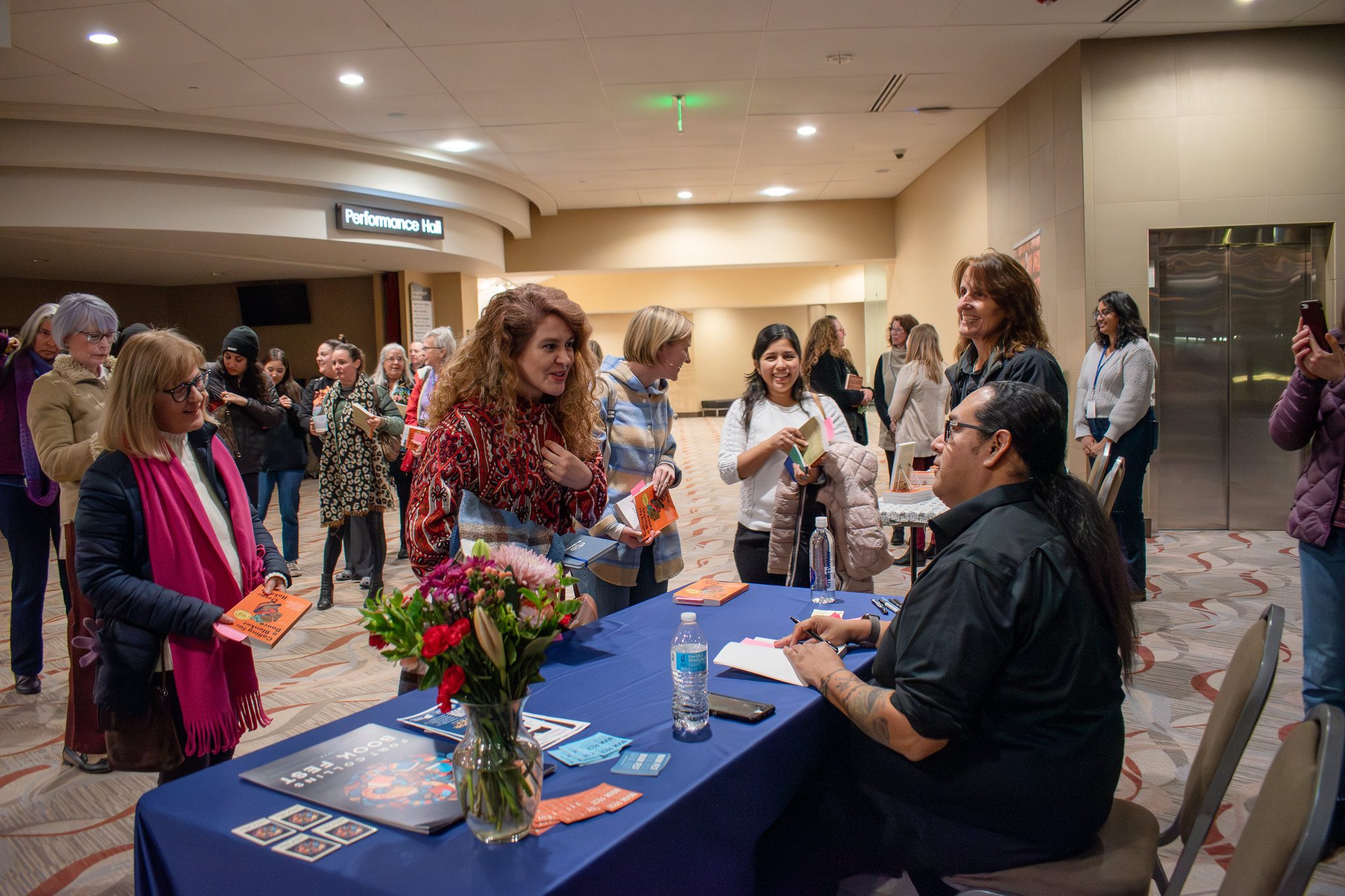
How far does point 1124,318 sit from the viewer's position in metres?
5.37

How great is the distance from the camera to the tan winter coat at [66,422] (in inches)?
132

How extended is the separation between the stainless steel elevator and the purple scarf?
7.17m

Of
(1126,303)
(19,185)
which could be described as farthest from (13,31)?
(1126,303)

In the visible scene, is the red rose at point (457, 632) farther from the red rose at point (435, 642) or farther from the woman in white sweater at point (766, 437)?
the woman in white sweater at point (766, 437)

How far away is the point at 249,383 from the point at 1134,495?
5.67 meters

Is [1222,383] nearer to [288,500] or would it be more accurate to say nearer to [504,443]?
[504,443]

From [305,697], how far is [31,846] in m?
1.29

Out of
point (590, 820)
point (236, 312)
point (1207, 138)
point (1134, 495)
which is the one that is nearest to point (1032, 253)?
point (1207, 138)

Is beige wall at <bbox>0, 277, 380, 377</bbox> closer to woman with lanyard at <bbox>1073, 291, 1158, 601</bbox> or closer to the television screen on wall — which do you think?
the television screen on wall

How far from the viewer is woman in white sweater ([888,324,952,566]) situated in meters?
6.15

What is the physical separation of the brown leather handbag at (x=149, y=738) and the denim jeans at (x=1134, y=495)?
4.32 metres

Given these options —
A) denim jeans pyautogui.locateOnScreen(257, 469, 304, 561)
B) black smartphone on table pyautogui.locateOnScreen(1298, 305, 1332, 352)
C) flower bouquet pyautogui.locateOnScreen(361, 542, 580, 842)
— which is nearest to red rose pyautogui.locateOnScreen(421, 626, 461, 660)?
flower bouquet pyautogui.locateOnScreen(361, 542, 580, 842)

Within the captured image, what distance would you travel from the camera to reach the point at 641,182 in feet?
37.6

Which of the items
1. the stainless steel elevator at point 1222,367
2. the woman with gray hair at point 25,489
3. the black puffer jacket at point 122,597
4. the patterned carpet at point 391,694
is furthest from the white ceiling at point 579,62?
the black puffer jacket at point 122,597
